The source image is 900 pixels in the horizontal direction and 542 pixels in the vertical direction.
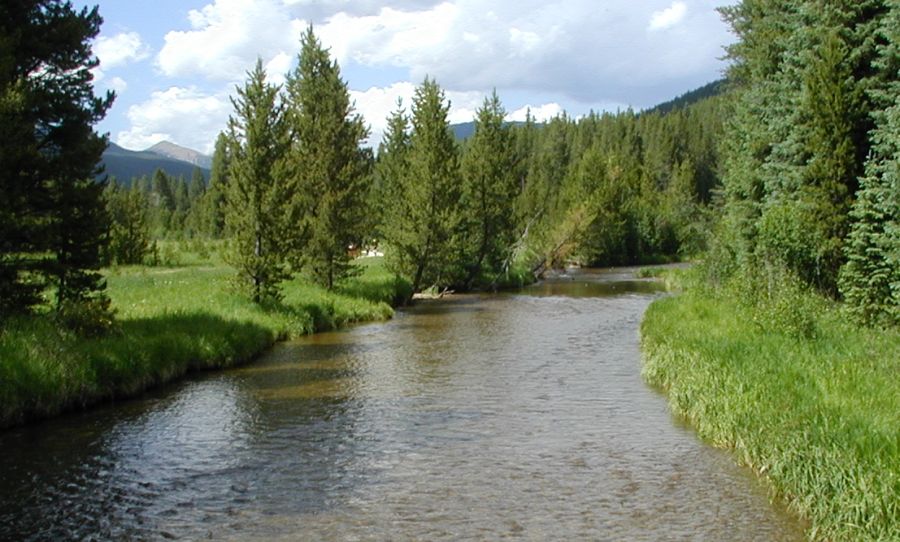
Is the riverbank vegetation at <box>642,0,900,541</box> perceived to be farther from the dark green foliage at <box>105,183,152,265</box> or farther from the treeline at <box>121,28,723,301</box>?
the dark green foliage at <box>105,183,152,265</box>

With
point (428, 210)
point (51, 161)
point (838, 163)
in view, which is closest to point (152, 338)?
point (51, 161)

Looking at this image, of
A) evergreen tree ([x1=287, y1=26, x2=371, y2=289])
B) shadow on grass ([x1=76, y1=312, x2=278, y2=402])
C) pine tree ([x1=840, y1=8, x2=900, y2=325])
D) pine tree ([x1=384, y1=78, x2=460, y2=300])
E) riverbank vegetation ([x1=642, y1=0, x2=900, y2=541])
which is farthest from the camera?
pine tree ([x1=384, y1=78, x2=460, y2=300])

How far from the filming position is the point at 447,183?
47.5 meters

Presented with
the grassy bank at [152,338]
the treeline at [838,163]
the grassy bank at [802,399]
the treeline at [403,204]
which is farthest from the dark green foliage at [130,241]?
the treeline at [838,163]

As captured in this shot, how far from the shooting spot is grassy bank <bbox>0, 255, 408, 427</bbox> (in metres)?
16.0

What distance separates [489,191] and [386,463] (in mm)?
43641

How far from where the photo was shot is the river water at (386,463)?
35.1ft

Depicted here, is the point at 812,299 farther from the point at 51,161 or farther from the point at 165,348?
the point at 51,161

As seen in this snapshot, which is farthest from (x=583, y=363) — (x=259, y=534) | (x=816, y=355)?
(x=259, y=534)

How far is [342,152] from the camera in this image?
131ft

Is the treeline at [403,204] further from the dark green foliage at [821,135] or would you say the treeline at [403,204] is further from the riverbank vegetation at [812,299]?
the dark green foliage at [821,135]

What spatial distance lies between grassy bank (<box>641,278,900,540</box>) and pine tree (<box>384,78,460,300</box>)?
79.7 feet

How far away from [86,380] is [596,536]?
1245cm

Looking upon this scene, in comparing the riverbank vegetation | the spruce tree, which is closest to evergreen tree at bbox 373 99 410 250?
the spruce tree
